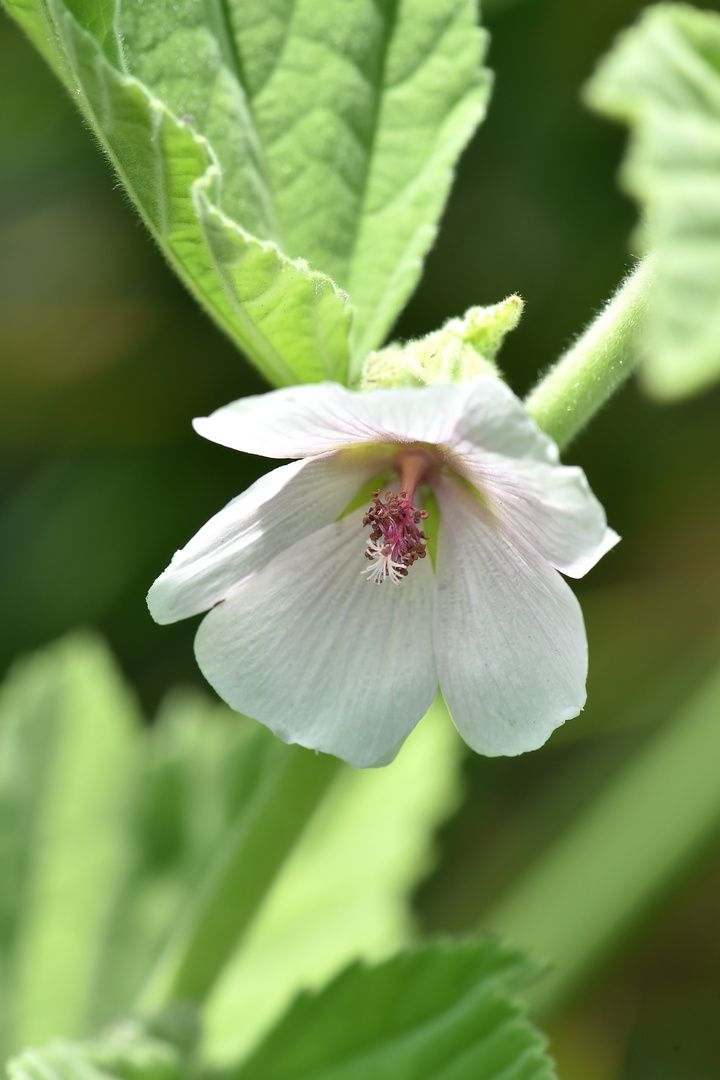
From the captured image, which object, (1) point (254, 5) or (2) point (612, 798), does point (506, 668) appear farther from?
(2) point (612, 798)

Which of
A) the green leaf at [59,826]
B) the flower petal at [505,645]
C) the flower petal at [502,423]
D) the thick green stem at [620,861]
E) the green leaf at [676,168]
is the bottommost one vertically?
the thick green stem at [620,861]

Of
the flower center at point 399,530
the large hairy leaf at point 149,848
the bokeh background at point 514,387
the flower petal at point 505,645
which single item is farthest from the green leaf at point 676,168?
the bokeh background at point 514,387

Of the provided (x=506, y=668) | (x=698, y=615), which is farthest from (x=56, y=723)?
(x=698, y=615)

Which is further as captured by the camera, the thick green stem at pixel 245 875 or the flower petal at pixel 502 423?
the thick green stem at pixel 245 875

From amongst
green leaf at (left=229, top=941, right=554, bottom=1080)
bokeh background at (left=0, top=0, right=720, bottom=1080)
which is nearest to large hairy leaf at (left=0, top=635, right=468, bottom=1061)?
green leaf at (left=229, top=941, right=554, bottom=1080)

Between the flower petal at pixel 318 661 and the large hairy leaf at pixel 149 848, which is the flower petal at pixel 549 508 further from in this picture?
the large hairy leaf at pixel 149 848

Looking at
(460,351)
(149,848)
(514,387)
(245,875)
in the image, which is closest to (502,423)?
(460,351)

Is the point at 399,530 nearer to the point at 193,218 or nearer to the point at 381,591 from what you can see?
the point at 381,591

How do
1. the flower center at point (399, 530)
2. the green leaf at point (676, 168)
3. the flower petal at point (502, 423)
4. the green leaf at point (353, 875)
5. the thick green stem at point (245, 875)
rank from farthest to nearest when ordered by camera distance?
the green leaf at point (353, 875) < the thick green stem at point (245, 875) < the flower center at point (399, 530) < the flower petal at point (502, 423) < the green leaf at point (676, 168)
